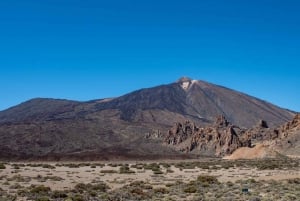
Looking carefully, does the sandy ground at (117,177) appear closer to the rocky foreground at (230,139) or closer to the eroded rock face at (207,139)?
the rocky foreground at (230,139)

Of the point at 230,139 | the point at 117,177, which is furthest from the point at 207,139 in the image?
the point at 117,177

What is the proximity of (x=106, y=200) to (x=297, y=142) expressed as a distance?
260ft

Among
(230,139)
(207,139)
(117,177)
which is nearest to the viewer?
(117,177)

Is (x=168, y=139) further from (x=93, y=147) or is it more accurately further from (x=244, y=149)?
(x=244, y=149)

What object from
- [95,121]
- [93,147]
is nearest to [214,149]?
[93,147]

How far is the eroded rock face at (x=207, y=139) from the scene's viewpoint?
388ft

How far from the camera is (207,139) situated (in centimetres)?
12900

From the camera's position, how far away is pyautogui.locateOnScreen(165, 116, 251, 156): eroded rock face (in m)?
118

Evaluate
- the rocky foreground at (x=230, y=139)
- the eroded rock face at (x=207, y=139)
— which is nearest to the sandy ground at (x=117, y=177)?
the rocky foreground at (x=230, y=139)

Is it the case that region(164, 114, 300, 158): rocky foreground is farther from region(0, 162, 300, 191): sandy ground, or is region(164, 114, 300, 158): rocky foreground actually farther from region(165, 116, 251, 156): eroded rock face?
region(0, 162, 300, 191): sandy ground

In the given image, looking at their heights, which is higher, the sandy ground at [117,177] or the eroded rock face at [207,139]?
the eroded rock face at [207,139]

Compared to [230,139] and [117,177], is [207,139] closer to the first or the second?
[230,139]

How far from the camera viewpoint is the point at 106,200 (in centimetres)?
2405

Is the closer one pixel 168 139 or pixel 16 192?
pixel 16 192
